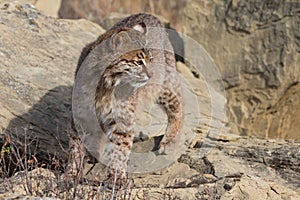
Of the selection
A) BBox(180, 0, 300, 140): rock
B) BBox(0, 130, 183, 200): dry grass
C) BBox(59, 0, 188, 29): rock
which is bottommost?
BBox(0, 130, 183, 200): dry grass

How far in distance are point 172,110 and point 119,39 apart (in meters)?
1.57

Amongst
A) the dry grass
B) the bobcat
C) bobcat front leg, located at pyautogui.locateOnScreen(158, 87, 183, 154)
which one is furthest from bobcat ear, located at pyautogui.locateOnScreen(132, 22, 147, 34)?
the dry grass

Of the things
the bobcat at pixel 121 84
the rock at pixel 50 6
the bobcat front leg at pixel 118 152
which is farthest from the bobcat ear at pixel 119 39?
the rock at pixel 50 6

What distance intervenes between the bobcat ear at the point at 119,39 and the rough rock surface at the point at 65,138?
1.24 meters

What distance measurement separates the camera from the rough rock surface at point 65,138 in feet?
19.0

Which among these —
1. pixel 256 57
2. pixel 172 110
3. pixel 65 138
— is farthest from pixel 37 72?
pixel 256 57

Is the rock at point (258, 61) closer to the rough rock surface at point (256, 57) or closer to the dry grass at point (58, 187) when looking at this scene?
the rough rock surface at point (256, 57)

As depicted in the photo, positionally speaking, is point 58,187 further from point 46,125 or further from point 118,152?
point 46,125

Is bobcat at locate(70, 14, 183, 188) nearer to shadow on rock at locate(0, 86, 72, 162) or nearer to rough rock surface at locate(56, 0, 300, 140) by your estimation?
shadow on rock at locate(0, 86, 72, 162)

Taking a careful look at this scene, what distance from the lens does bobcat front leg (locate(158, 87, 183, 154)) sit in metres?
7.49

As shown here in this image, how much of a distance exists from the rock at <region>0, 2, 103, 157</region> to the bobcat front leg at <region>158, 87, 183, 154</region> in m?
1.06

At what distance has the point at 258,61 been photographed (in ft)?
31.6

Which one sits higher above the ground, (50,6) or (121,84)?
(50,6)

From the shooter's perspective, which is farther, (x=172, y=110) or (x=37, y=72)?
(x=37, y=72)
